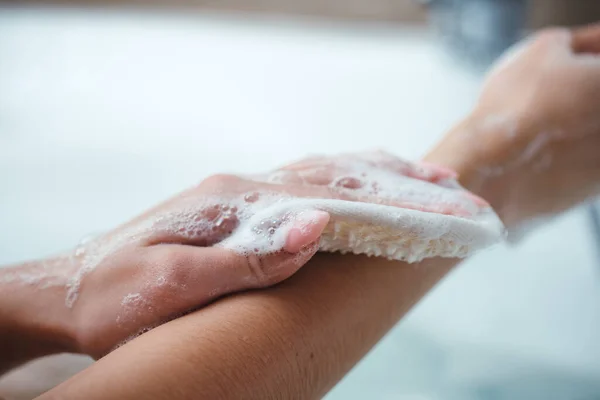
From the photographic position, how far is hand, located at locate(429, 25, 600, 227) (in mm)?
833

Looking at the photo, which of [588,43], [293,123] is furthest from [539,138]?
[293,123]

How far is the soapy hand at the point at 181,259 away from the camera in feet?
1.72

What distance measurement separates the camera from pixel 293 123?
1.44 m

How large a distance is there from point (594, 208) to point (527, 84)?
29cm

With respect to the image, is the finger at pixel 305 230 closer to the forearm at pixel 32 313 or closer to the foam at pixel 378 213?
the foam at pixel 378 213

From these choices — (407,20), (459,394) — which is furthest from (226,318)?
(407,20)

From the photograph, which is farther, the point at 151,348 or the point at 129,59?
the point at 129,59

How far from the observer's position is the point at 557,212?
0.92 metres

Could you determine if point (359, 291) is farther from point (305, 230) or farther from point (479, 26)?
point (479, 26)

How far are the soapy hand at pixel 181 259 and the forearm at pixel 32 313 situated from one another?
0.02 metres

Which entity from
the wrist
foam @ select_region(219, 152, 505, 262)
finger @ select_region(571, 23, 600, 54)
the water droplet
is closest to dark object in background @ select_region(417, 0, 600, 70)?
finger @ select_region(571, 23, 600, 54)

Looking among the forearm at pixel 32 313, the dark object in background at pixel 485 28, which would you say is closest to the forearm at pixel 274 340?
the forearm at pixel 32 313

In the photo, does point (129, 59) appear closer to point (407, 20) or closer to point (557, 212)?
point (407, 20)

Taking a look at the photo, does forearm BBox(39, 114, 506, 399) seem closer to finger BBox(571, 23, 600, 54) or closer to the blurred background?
the blurred background
